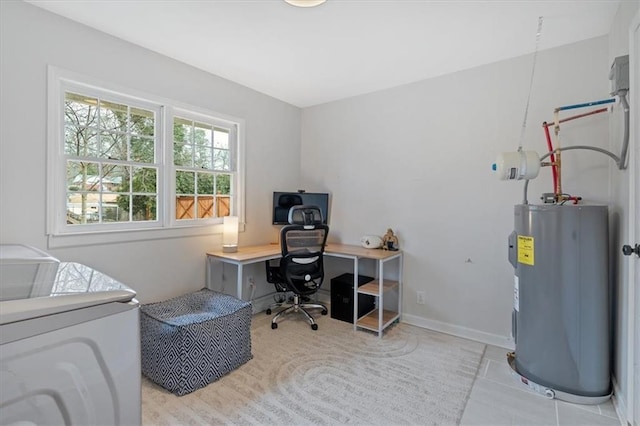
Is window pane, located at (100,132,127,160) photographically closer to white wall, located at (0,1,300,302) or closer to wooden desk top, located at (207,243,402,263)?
white wall, located at (0,1,300,302)

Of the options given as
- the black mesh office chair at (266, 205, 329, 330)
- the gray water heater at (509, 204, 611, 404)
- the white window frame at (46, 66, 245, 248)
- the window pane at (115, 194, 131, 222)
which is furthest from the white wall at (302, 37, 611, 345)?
the window pane at (115, 194, 131, 222)

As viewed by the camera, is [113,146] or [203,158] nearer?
[113,146]

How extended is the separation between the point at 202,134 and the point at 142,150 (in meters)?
0.63

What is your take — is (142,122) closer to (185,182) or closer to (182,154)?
(182,154)

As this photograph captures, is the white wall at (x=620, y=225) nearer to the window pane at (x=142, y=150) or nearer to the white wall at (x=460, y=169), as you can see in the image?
the white wall at (x=460, y=169)

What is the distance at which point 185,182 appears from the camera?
301 cm

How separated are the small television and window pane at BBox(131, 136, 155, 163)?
1352mm

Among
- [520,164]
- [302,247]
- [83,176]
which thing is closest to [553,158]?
[520,164]

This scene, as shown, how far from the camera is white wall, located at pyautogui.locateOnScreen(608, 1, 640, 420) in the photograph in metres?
1.81

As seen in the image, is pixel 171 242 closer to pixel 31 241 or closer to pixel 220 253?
pixel 220 253

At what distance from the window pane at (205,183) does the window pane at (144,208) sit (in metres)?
0.48

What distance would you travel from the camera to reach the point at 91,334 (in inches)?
29.9

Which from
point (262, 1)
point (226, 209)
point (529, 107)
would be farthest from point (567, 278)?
point (226, 209)

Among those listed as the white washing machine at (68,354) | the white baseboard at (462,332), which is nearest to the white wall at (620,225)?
the white baseboard at (462,332)
